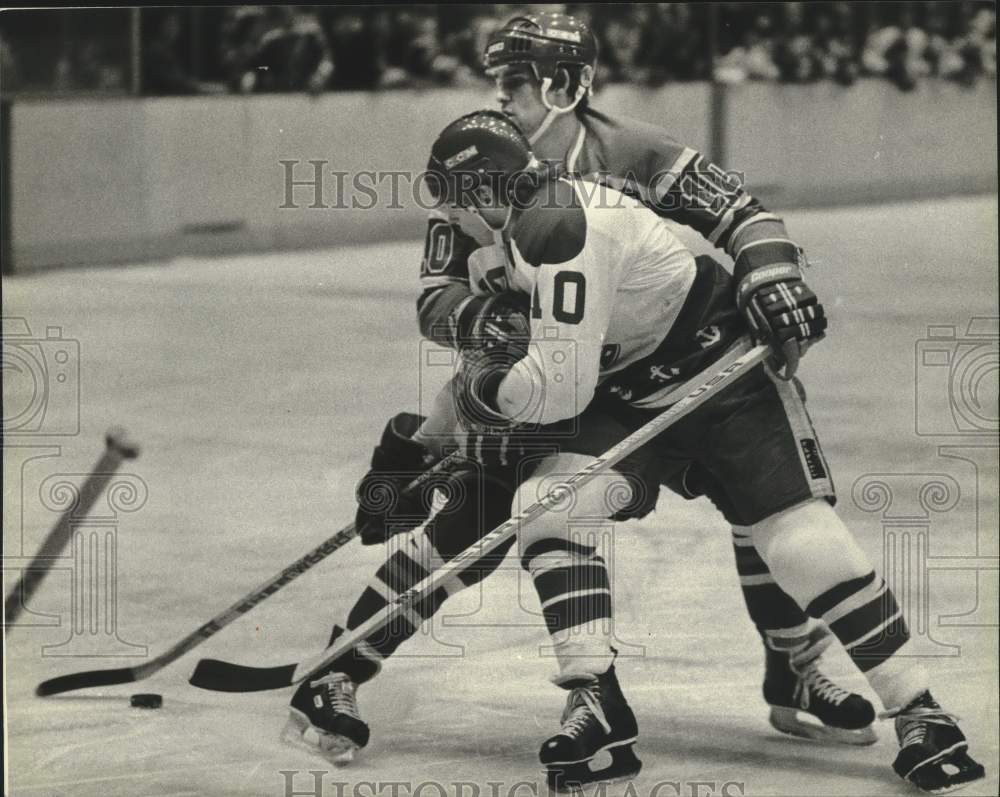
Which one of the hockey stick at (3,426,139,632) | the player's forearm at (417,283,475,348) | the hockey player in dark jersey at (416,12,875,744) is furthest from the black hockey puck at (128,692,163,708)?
the player's forearm at (417,283,475,348)

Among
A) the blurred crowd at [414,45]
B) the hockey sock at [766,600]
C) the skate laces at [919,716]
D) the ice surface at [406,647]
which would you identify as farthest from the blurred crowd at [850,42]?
the skate laces at [919,716]

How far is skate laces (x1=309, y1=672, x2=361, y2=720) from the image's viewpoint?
344cm

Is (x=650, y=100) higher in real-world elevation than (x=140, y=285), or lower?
higher

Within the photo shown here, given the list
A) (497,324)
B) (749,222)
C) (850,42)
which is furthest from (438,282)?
(850,42)

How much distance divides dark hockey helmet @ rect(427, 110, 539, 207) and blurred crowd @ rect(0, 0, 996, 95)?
295cm

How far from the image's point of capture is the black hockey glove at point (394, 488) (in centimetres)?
349

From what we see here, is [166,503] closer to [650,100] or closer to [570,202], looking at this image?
[570,202]

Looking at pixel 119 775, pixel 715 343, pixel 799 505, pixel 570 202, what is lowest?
pixel 119 775

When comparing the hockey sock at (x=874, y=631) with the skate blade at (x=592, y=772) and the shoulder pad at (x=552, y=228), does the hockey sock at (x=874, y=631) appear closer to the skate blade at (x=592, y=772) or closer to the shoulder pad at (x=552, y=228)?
the skate blade at (x=592, y=772)

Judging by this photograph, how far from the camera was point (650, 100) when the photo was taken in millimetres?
7297

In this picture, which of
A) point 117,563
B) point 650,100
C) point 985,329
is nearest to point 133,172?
point 650,100

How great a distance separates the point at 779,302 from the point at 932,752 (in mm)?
801

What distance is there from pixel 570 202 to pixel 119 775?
1.27m

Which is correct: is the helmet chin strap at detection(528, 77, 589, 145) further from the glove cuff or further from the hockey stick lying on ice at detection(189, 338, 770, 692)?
the hockey stick lying on ice at detection(189, 338, 770, 692)
